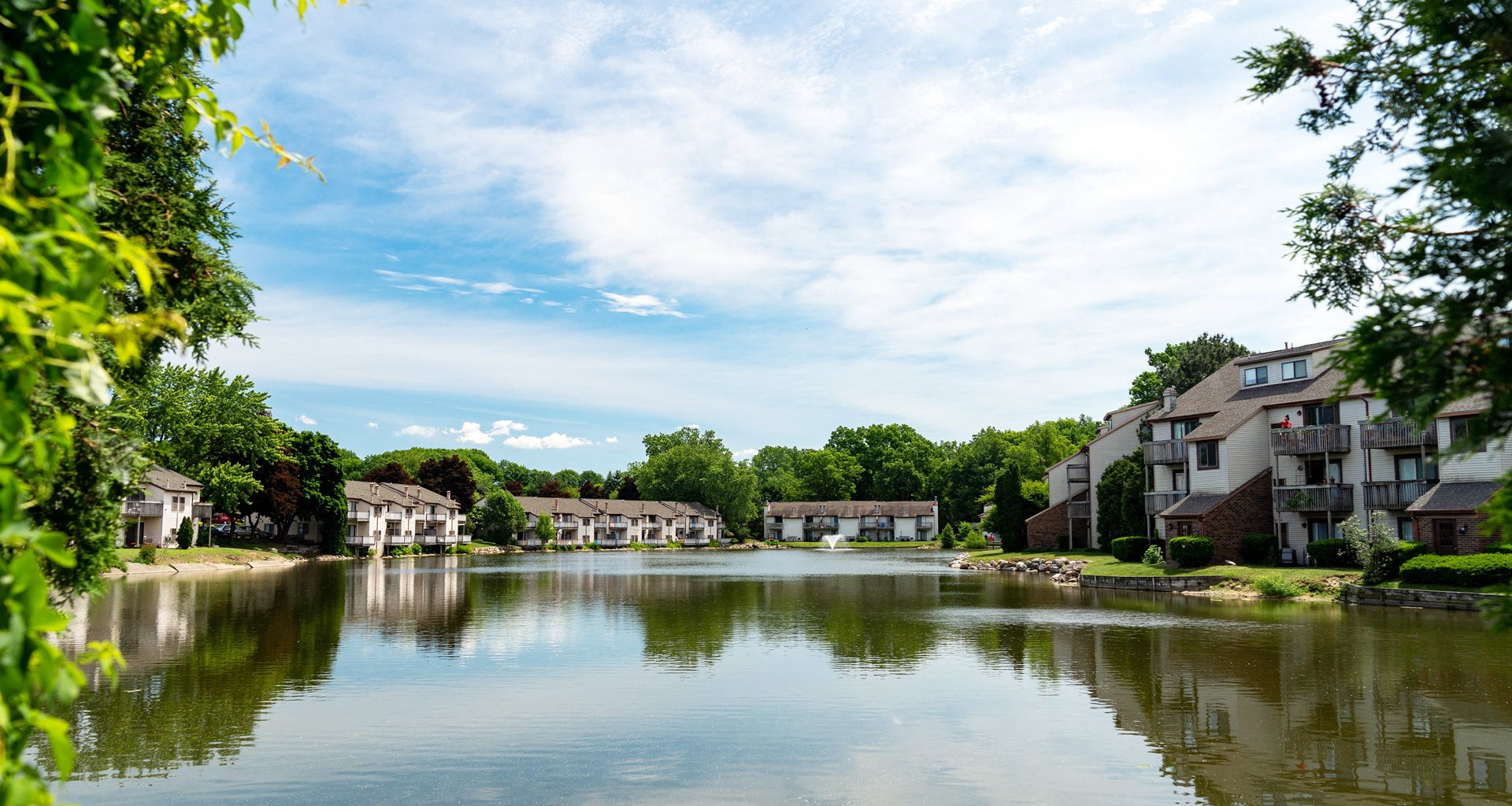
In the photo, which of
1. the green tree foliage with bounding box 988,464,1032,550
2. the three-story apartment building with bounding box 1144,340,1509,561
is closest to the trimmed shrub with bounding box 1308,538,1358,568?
the three-story apartment building with bounding box 1144,340,1509,561

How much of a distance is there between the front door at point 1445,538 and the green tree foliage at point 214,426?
6296 centimetres

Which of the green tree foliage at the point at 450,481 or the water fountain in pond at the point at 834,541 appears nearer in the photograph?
the green tree foliage at the point at 450,481

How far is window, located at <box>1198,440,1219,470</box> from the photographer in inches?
1670

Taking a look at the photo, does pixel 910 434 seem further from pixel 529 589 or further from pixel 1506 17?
pixel 1506 17

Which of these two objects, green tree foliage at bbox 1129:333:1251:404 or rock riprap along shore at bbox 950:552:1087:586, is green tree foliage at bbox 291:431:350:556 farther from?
green tree foliage at bbox 1129:333:1251:404

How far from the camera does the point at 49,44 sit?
3.13 m

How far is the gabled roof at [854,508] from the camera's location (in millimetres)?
130250

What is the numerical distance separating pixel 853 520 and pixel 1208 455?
9040cm

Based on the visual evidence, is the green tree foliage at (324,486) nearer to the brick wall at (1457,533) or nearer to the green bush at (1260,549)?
the green bush at (1260,549)

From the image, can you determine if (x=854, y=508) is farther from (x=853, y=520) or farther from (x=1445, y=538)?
(x=1445, y=538)

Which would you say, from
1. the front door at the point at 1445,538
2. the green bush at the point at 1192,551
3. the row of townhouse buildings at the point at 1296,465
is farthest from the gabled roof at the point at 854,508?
the front door at the point at 1445,538

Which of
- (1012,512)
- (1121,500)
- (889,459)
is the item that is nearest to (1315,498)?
(1121,500)

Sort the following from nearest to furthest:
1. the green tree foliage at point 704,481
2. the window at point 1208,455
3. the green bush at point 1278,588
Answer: the green bush at point 1278,588 → the window at point 1208,455 → the green tree foliage at point 704,481

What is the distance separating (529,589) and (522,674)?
22616mm
